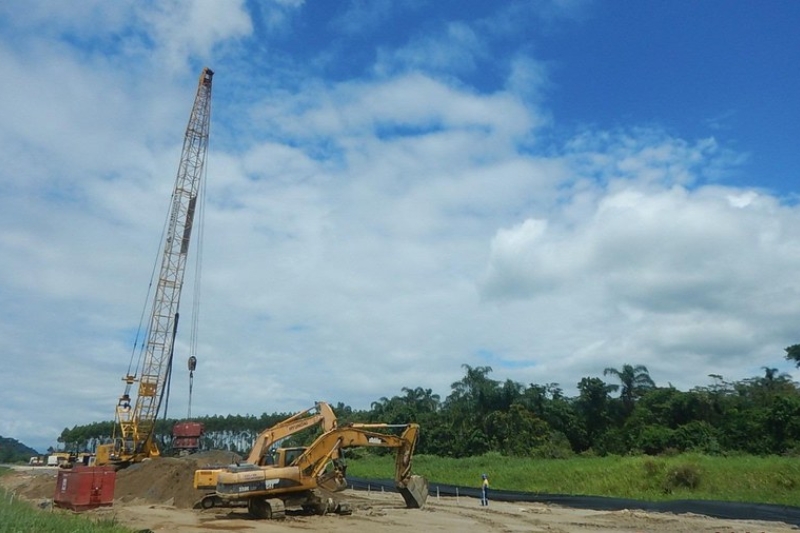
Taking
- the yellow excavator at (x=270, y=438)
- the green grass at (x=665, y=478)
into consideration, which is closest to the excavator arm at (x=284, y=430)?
the yellow excavator at (x=270, y=438)

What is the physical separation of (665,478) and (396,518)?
22353 mm

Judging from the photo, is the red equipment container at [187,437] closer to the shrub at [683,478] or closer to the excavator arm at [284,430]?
the excavator arm at [284,430]

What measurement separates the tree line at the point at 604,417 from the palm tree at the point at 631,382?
4.8 inches

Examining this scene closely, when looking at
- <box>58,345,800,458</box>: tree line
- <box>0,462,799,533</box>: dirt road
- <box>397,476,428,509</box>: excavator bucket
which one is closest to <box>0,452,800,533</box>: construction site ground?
<box>0,462,799,533</box>: dirt road

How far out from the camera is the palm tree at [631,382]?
8019 cm

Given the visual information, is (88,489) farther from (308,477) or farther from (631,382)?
(631,382)

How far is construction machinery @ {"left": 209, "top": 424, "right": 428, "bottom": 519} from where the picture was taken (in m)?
24.5

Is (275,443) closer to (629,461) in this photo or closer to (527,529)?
(527,529)

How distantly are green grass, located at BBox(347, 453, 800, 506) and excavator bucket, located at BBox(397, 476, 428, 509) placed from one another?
53.9 ft

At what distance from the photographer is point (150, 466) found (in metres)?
39.9

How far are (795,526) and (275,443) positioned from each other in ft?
68.1

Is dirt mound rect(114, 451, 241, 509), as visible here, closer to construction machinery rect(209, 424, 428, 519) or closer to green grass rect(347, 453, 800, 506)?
construction machinery rect(209, 424, 428, 519)

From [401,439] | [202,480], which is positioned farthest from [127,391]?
[401,439]

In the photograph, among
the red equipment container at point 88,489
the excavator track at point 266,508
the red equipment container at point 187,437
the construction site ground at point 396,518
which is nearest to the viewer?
the construction site ground at point 396,518
